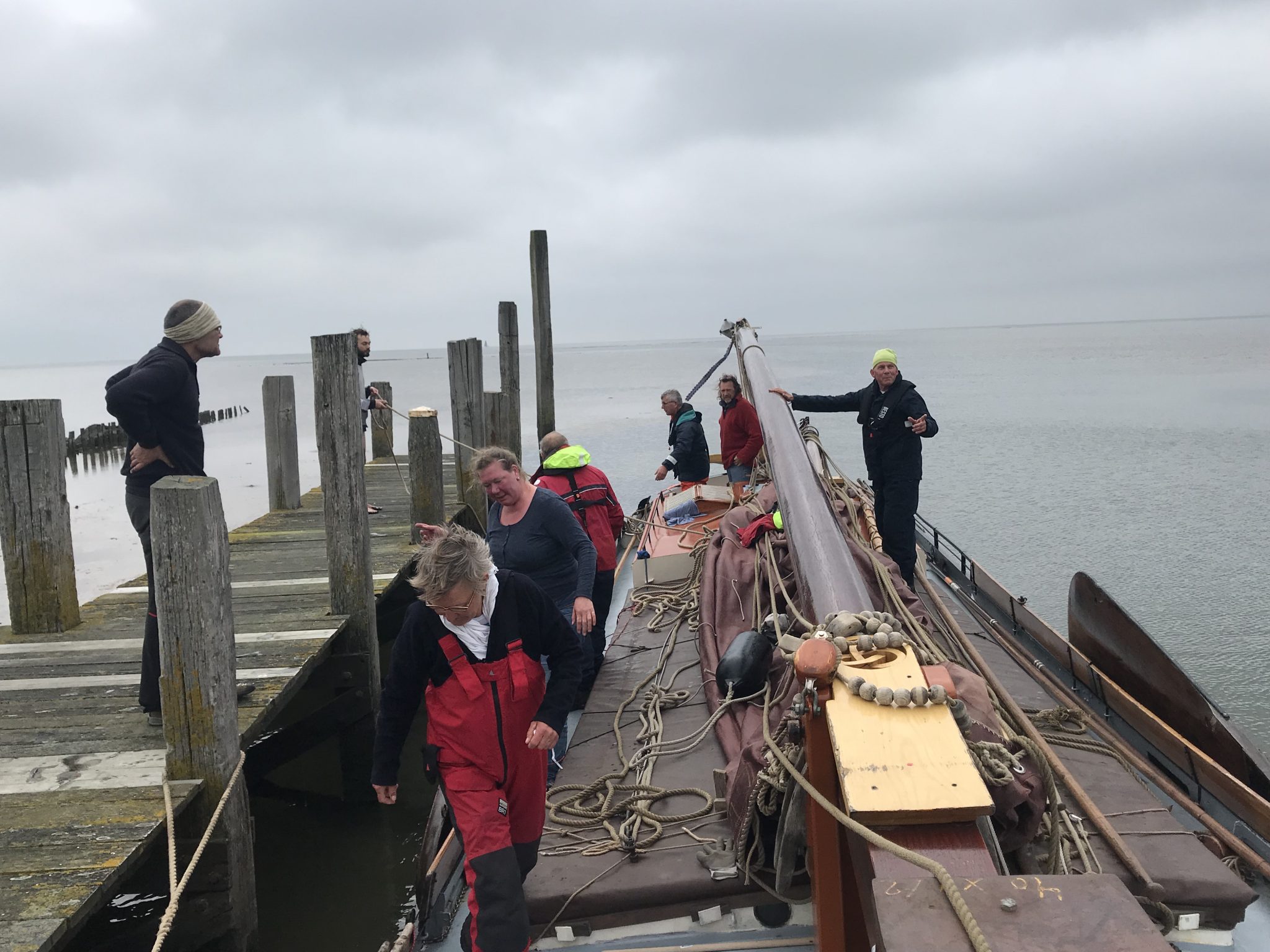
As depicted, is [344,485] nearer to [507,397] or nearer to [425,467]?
[425,467]

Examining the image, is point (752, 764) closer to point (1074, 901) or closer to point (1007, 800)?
point (1007, 800)

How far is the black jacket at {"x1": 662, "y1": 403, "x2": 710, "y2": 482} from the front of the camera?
28.6 feet

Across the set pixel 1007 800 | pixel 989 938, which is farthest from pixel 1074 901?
pixel 1007 800

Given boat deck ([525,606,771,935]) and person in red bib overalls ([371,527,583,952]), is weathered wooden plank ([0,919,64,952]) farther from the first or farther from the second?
boat deck ([525,606,771,935])

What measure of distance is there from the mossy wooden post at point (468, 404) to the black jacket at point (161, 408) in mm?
5416

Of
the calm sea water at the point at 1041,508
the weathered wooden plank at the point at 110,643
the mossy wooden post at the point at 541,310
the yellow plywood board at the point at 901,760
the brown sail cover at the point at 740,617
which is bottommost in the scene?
the calm sea water at the point at 1041,508

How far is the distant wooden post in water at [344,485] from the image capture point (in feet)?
18.0

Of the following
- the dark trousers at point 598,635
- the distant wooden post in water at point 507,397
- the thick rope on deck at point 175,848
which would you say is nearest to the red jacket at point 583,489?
the dark trousers at point 598,635

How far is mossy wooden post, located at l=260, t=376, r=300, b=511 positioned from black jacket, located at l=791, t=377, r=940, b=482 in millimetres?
5852

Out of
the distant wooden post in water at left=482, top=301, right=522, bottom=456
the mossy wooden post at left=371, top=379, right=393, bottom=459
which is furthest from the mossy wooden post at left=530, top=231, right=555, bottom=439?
the mossy wooden post at left=371, top=379, right=393, bottom=459

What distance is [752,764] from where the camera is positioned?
305cm

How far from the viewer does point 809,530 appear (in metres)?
3.60

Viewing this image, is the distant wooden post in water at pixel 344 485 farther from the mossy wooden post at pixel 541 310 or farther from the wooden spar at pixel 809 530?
the mossy wooden post at pixel 541 310

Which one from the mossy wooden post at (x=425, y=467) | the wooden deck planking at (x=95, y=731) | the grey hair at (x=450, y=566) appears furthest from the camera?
the mossy wooden post at (x=425, y=467)
